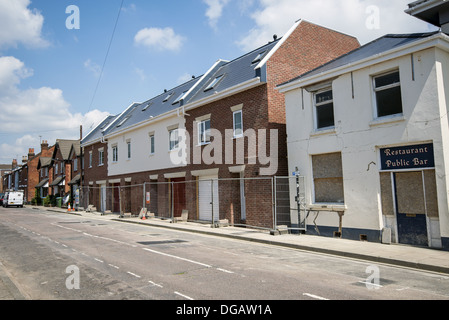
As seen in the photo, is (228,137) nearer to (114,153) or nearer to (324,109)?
(324,109)

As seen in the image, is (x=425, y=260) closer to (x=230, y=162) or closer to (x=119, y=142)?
(x=230, y=162)

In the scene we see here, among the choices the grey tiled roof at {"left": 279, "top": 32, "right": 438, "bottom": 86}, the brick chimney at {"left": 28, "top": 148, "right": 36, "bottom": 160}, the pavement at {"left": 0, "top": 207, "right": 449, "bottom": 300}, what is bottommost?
the pavement at {"left": 0, "top": 207, "right": 449, "bottom": 300}

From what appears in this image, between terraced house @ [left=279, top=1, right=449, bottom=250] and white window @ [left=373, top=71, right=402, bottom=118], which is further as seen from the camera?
white window @ [left=373, top=71, right=402, bottom=118]

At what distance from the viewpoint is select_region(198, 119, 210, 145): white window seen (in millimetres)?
19719

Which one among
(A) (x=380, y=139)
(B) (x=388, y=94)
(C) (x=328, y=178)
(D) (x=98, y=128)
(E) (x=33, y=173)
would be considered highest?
(D) (x=98, y=128)

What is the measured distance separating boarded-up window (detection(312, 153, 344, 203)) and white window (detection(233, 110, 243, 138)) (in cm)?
440

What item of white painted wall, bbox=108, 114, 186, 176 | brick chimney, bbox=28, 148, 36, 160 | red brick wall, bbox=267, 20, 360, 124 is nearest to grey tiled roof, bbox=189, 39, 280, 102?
red brick wall, bbox=267, 20, 360, 124

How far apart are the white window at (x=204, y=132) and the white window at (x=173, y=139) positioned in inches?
94.2

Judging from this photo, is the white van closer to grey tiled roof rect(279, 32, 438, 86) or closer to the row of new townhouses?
the row of new townhouses

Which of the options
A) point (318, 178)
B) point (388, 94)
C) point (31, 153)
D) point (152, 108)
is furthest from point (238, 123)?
point (31, 153)

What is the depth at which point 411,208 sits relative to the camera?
442 inches

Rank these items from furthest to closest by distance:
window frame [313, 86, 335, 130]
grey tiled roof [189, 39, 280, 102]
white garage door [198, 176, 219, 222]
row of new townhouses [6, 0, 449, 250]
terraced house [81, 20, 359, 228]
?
white garage door [198, 176, 219, 222]
grey tiled roof [189, 39, 280, 102]
terraced house [81, 20, 359, 228]
window frame [313, 86, 335, 130]
row of new townhouses [6, 0, 449, 250]

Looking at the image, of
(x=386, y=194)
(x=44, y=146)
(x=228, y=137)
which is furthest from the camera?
(x=44, y=146)

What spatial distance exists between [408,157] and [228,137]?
8.91 m
